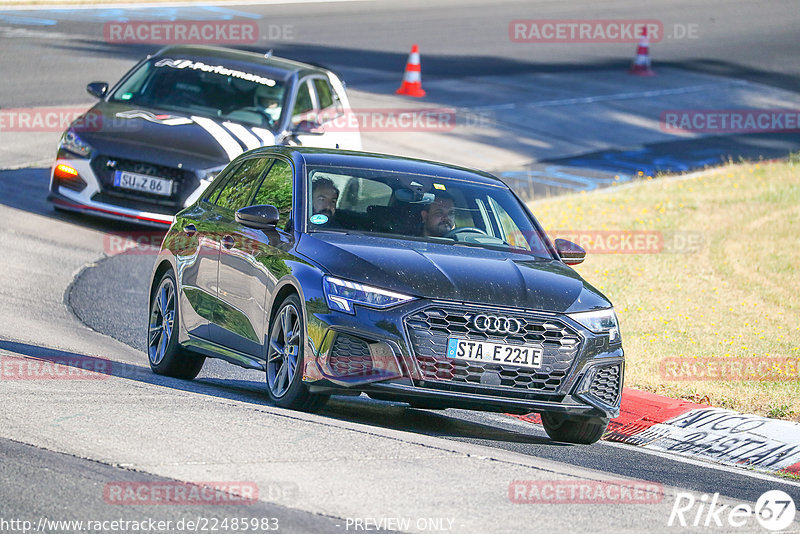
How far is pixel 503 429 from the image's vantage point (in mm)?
9086

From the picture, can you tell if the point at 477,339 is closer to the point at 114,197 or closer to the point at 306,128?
the point at 114,197

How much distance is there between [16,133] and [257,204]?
37.9 ft

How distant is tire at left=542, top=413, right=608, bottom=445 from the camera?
839 cm

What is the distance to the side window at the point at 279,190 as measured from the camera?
28.4 ft

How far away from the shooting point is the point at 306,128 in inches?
623

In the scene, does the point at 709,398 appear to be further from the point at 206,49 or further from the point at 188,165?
the point at 206,49

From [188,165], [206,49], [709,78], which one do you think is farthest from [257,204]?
[709,78]
